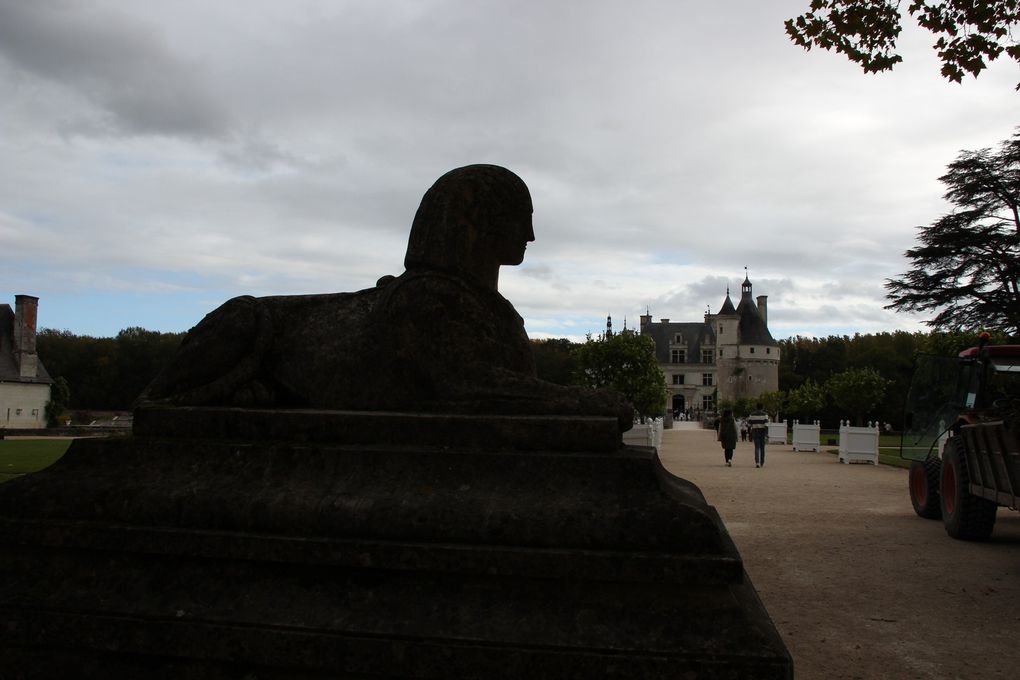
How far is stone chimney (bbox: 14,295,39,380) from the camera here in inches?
1886

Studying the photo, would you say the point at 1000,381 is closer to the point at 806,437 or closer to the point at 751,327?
the point at 806,437

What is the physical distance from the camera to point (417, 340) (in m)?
3.41

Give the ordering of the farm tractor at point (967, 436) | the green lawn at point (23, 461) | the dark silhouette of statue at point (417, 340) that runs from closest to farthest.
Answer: the dark silhouette of statue at point (417, 340) < the farm tractor at point (967, 436) < the green lawn at point (23, 461)

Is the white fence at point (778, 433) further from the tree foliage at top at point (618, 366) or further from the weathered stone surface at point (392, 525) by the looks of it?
the weathered stone surface at point (392, 525)

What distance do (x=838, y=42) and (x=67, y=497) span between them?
702 cm

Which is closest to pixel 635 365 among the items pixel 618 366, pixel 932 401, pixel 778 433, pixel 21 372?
pixel 618 366

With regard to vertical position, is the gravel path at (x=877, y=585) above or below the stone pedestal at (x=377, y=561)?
below

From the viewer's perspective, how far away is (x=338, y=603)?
2.75 m

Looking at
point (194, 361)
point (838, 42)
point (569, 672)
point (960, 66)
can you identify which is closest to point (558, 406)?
point (569, 672)

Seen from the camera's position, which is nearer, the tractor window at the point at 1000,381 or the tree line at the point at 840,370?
the tractor window at the point at 1000,381

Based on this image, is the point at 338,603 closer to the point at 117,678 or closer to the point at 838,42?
the point at 117,678

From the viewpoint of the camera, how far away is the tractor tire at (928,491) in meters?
10.5

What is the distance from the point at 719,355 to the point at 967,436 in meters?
68.5

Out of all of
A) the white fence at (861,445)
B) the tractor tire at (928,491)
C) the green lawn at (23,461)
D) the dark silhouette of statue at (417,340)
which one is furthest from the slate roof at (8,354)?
the dark silhouette of statue at (417,340)
